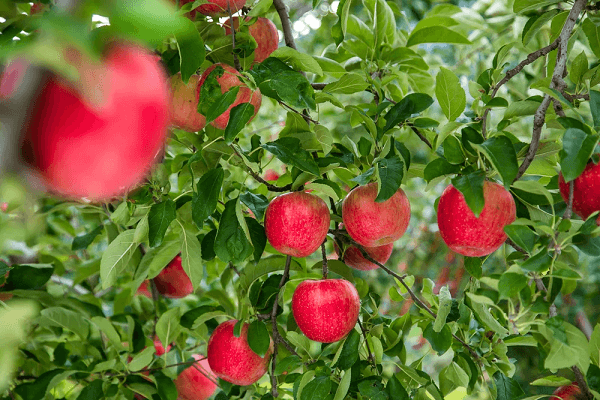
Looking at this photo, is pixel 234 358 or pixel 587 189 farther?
pixel 234 358

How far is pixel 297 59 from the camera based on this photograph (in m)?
0.81

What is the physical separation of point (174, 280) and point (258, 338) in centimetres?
50

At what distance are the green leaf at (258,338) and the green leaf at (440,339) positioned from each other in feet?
0.90

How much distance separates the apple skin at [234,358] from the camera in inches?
38.3

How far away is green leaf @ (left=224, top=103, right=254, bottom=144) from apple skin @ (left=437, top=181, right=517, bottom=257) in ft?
1.13

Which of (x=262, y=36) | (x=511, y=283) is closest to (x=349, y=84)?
(x=262, y=36)

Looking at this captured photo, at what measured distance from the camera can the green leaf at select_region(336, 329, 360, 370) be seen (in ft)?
2.71

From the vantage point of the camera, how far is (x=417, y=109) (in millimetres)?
804

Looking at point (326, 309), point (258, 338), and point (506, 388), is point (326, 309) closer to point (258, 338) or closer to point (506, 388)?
point (258, 338)

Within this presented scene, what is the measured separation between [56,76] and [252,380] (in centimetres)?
89

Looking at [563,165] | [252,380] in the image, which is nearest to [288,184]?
[252,380]

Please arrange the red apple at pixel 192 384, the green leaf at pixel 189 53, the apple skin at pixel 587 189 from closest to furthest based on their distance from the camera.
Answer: the green leaf at pixel 189 53
the apple skin at pixel 587 189
the red apple at pixel 192 384

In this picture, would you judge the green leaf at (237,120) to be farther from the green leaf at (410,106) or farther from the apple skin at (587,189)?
the apple skin at (587,189)

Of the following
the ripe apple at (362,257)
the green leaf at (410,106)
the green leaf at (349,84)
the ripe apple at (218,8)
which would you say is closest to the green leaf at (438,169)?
the green leaf at (410,106)
